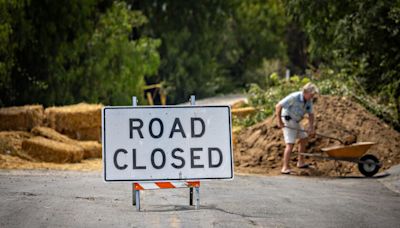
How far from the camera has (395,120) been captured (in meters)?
25.1

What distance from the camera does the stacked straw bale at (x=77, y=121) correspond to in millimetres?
25250

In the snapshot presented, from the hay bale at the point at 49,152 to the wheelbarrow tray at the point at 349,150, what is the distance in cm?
546

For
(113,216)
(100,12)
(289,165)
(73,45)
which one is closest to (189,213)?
(113,216)

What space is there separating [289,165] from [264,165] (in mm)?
820

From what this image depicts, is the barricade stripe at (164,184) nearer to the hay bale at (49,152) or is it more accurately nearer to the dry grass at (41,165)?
the dry grass at (41,165)

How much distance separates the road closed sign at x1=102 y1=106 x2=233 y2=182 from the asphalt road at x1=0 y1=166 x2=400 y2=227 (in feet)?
1.58

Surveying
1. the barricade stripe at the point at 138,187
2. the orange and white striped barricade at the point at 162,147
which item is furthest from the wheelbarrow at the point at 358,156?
the barricade stripe at the point at 138,187

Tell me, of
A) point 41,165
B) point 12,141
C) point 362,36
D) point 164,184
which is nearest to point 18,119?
point 12,141

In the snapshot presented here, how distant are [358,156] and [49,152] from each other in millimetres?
6511

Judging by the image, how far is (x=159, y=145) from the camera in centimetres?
1337

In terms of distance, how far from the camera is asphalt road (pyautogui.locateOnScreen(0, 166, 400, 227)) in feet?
40.3

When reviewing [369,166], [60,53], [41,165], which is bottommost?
[369,166]

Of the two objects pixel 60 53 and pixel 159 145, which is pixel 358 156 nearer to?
pixel 159 145

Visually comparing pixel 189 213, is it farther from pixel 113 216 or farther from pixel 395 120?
pixel 395 120
